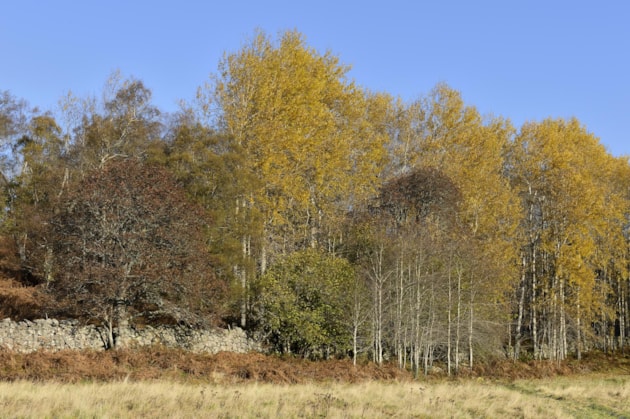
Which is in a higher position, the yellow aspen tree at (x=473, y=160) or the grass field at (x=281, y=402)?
the yellow aspen tree at (x=473, y=160)

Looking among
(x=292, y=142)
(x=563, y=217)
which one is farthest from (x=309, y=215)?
(x=563, y=217)

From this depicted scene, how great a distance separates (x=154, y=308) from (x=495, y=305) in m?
16.9

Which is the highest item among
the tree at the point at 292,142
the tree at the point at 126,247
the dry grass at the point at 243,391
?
the tree at the point at 292,142

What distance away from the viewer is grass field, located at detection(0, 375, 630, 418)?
1156 centimetres

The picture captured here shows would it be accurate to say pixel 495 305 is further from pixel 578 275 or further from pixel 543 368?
pixel 578 275

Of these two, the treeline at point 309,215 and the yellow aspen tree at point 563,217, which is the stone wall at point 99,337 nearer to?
the treeline at point 309,215

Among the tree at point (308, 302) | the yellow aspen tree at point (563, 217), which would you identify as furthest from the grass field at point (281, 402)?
the yellow aspen tree at point (563, 217)

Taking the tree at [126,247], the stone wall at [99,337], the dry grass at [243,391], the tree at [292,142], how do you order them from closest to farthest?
1. the dry grass at [243,391]
2. the stone wall at [99,337]
3. the tree at [126,247]
4. the tree at [292,142]

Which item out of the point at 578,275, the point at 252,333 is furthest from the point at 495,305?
the point at 252,333

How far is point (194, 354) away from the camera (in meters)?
22.8

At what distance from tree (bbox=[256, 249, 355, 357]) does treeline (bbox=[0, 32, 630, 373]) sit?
10 centimetres

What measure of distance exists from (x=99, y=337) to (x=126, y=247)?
3.85 metres

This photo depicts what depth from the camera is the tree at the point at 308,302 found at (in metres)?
25.7

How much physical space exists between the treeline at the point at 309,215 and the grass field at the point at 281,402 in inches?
274
